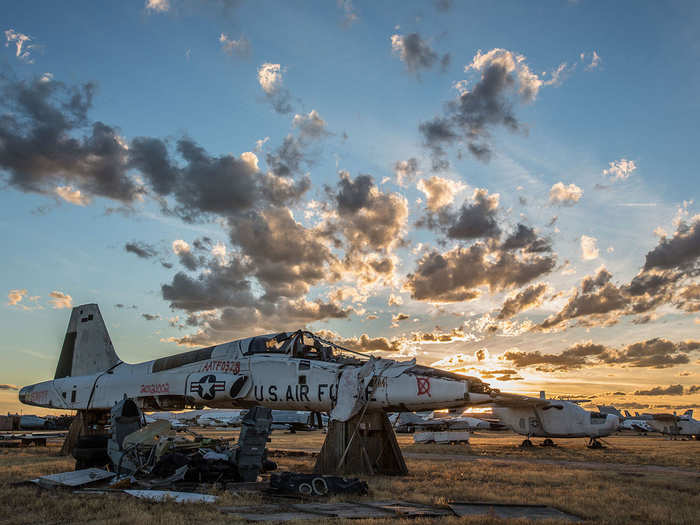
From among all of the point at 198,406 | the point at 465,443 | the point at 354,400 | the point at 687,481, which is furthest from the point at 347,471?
the point at 465,443

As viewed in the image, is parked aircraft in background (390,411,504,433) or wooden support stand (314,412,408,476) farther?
parked aircraft in background (390,411,504,433)

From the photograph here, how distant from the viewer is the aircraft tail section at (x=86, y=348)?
19.9 metres

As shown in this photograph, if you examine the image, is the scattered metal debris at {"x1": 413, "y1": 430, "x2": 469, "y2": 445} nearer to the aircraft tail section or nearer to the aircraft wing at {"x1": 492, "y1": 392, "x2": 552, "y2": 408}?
the aircraft wing at {"x1": 492, "y1": 392, "x2": 552, "y2": 408}

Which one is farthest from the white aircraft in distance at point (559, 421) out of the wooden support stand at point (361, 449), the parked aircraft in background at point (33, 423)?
the parked aircraft in background at point (33, 423)

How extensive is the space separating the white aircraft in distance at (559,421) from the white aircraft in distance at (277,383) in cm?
1754

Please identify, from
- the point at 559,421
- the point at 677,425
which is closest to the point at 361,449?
the point at 559,421

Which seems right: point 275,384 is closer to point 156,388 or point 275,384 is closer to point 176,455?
point 176,455

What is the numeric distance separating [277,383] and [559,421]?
21.6 m

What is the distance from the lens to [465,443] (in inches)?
1254

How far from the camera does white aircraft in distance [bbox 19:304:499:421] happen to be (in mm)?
12266

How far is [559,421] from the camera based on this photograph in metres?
28.9

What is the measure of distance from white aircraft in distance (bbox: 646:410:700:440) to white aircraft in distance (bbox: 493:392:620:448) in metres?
25.8

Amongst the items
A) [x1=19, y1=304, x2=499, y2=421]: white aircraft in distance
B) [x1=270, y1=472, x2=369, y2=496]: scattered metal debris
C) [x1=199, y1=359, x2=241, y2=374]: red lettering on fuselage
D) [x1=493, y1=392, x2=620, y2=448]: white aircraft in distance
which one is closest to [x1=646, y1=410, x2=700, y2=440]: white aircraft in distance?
[x1=493, y1=392, x2=620, y2=448]: white aircraft in distance

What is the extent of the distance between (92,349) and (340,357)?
11565mm
